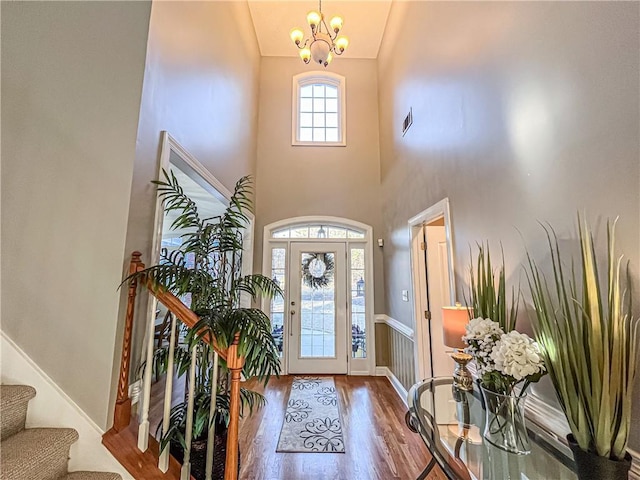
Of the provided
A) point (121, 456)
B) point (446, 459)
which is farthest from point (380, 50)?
point (121, 456)

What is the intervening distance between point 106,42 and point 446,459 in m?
2.78

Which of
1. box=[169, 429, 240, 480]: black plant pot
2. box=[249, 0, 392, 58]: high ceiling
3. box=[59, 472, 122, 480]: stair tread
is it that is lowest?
box=[169, 429, 240, 480]: black plant pot

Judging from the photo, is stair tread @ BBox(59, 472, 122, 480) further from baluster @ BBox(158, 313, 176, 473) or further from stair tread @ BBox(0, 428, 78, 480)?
baluster @ BBox(158, 313, 176, 473)

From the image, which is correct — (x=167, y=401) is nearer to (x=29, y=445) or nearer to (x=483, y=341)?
(x=29, y=445)

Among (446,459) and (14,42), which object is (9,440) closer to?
(446,459)

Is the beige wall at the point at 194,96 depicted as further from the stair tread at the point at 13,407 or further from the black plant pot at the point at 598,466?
the black plant pot at the point at 598,466

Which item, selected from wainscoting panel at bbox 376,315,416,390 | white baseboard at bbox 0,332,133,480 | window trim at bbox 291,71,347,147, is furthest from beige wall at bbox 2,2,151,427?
window trim at bbox 291,71,347,147

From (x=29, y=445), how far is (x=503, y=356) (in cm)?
207

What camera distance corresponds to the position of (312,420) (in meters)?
2.87

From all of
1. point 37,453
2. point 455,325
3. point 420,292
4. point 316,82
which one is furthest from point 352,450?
point 316,82

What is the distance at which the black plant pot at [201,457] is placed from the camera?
5.12ft

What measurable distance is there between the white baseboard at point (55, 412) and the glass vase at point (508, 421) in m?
1.74

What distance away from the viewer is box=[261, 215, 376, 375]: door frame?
4301mm

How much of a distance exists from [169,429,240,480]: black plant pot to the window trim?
4383 millimetres
